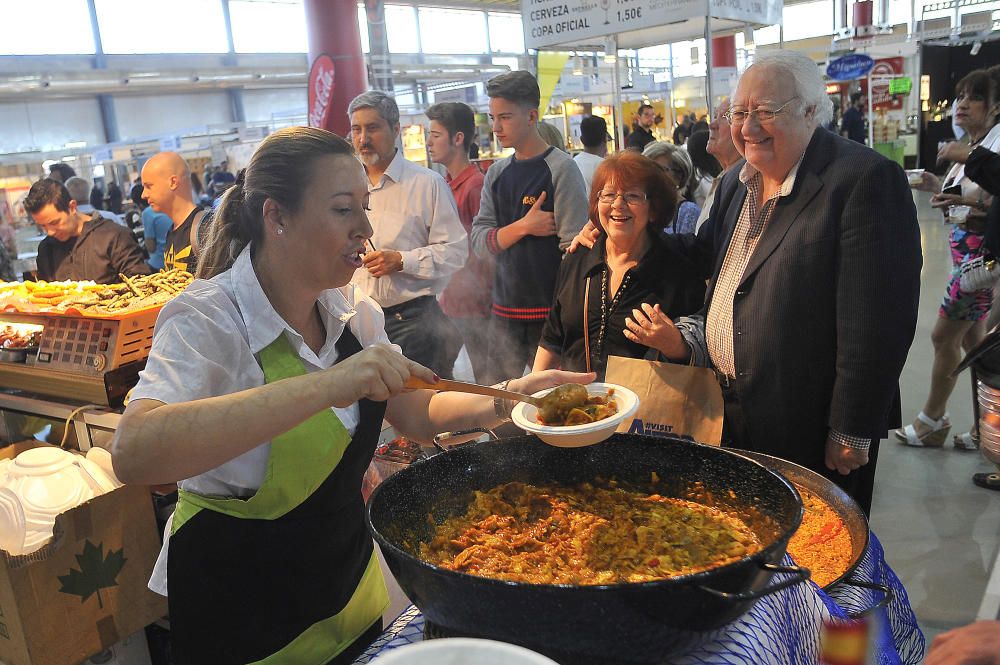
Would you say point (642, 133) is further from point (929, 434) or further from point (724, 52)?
point (724, 52)

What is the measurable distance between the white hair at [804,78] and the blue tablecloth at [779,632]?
4.34 feet

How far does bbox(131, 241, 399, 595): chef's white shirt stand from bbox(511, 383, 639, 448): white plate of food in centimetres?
38

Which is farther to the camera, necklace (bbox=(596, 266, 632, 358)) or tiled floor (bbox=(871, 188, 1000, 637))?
tiled floor (bbox=(871, 188, 1000, 637))

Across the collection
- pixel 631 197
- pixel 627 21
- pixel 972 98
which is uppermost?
pixel 627 21

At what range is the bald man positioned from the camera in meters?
4.38

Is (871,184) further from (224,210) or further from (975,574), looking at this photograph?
(975,574)

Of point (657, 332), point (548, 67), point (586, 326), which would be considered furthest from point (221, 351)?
point (548, 67)

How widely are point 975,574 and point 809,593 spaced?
8.41 feet

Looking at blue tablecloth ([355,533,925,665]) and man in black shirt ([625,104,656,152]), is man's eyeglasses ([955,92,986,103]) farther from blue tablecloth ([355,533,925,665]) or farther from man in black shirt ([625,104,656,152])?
blue tablecloth ([355,533,925,665])

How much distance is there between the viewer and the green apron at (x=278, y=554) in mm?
1465

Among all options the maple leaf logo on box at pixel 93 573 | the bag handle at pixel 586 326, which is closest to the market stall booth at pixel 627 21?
the bag handle at pixel 586 326

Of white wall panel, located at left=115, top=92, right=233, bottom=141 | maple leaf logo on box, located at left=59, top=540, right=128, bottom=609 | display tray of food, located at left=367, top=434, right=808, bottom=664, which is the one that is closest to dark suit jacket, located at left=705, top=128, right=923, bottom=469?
display tray of food, located at left=367, top=434, right=808, bottom=664

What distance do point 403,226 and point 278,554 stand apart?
7.72 ft

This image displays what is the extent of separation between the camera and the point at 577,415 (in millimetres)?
1479
